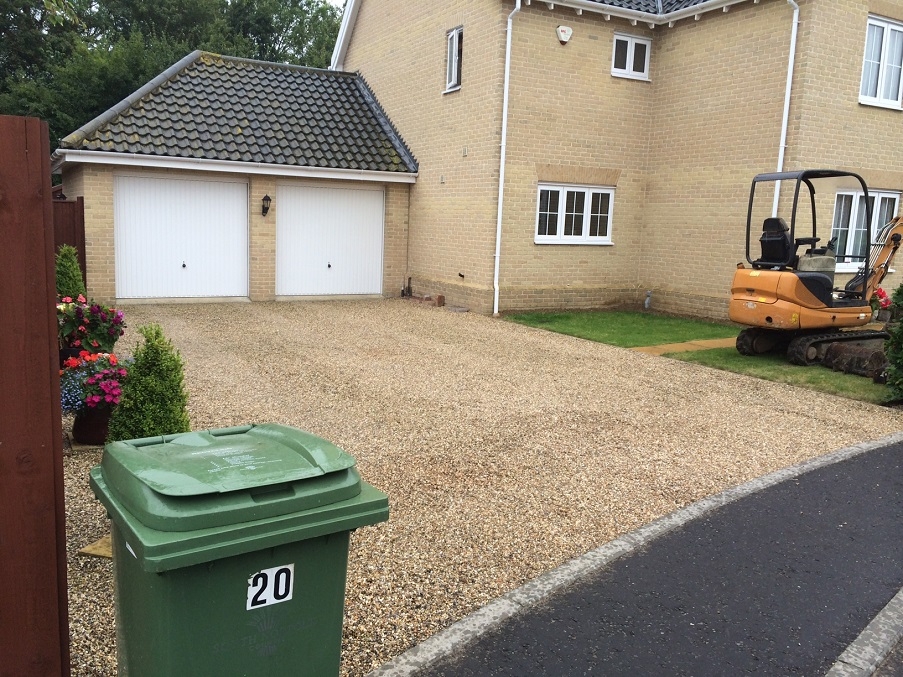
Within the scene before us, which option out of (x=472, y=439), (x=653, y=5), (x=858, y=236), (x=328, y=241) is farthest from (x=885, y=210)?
(x=472, y=439)

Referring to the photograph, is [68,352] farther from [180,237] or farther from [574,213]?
[574,213]

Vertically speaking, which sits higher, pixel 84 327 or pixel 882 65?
pixel 882 65

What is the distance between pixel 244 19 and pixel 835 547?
35849mm

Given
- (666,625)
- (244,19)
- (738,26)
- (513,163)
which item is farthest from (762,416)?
(244,19)

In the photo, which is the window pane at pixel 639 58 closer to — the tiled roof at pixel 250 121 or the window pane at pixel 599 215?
the window pane at pixel 599 215

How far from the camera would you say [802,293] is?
9812mm

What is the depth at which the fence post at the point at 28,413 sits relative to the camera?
2412 mm

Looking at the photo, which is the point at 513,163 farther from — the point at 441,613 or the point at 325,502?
the point at 325,502

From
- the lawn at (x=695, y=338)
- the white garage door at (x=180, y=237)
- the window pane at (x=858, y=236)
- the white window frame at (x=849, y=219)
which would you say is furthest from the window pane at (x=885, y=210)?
the white garage door at (x=180, y=237)

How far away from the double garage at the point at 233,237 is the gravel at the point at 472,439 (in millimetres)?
3188

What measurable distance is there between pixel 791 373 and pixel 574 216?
6.89 m

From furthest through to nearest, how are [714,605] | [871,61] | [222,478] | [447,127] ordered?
[447,127]
[871,61]
[714,605]
[222,478]

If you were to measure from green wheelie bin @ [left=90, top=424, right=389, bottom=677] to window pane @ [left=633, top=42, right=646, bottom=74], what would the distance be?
50.7 feet

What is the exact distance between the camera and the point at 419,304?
16.7 meters
